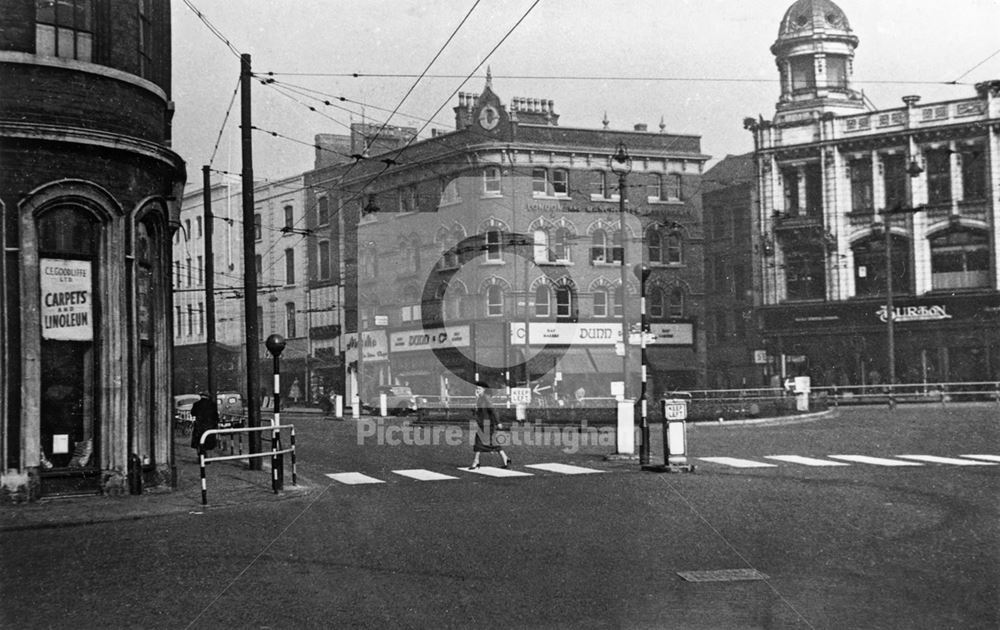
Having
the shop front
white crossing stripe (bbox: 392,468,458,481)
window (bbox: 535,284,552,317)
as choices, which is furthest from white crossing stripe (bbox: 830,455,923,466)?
window (bbox: 535,284,552,317)

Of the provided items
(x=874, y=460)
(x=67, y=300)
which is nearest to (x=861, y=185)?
(x=874, y=460)

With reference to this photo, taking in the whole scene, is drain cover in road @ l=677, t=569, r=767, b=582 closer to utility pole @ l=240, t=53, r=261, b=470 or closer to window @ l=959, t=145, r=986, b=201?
utility pole @ l=240, t=53, r=261, b=470

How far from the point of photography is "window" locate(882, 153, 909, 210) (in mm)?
50688

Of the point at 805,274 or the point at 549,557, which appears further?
the point at 805,274

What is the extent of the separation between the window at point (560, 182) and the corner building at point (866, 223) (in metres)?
9.85

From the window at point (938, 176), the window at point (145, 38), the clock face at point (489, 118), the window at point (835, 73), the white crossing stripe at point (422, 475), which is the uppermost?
the window at point (835, 73)

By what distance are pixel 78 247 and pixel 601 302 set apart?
3913cm

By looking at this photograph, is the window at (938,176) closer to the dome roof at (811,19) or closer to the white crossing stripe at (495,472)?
the dome roof at (811,19)

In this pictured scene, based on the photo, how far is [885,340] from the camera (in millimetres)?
50344

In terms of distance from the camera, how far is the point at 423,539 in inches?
442

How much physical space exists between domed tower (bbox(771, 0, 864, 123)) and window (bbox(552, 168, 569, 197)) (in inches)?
429

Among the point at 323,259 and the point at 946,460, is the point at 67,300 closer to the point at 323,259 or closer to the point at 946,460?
the point at 946,460

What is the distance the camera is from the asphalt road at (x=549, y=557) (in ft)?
25.5

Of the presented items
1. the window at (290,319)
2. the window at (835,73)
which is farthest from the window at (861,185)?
the window at (290,319)
